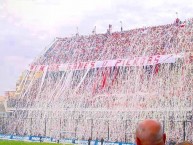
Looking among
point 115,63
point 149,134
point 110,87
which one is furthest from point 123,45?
point 149,134

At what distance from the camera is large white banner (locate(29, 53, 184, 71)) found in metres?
42.8

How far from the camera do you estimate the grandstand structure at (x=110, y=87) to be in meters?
38.8

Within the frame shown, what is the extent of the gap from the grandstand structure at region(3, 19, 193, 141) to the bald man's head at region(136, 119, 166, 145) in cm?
3166

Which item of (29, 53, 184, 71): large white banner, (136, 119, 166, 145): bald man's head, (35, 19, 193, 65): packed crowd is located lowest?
(136, 119, 166, 145): bald man's head

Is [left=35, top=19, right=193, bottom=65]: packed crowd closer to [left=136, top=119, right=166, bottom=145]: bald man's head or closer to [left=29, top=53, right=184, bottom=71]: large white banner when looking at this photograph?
[left=29, top=53, right=184, bottom=71]: large white banner

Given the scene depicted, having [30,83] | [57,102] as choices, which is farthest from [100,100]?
[30,83]

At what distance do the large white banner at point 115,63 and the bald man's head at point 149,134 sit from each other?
38561 millimetres

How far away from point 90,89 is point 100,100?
8.52ft

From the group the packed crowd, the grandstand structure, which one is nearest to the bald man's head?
the grandstand structure

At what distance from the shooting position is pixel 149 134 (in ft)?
11.8

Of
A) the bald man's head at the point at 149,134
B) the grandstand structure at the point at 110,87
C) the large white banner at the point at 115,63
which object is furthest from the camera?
the large white banner at the point at 115,63

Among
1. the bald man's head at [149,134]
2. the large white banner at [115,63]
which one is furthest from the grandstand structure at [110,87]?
the bald man's head at [149,134]

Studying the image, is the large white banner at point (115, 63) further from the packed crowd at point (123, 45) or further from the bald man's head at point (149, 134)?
the bald man's head at point (149, 134)

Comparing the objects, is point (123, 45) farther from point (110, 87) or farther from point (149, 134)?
point (149, 134)
